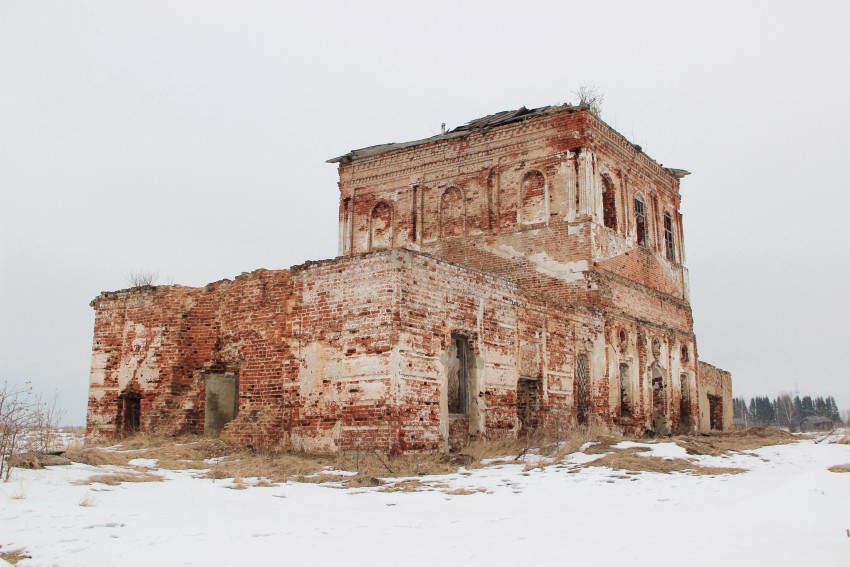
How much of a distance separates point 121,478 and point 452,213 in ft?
44.8

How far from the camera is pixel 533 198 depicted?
19922 mm

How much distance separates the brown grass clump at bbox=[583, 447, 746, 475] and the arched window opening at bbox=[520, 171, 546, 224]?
951 centimetres

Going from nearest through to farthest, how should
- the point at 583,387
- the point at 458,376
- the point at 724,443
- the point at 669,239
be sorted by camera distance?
the point at 458,376 → the point at 724,443 → the point at 583,387 → the point at 669,239

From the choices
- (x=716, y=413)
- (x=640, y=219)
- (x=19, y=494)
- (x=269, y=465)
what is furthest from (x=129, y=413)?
(x=716, y=413)

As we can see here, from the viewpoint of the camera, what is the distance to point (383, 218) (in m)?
22.6

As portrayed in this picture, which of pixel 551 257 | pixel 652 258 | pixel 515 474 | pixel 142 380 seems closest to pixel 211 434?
pixel 142 380

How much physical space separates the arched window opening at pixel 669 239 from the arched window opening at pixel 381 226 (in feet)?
27.5

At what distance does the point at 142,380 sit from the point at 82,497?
860 cm

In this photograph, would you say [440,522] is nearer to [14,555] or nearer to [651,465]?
[14,555]

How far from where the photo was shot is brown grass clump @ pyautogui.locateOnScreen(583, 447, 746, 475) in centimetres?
1031

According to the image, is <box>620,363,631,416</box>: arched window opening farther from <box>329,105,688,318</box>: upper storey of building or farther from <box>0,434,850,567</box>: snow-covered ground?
<box>0,434,850,567</box>: snow-covered ground

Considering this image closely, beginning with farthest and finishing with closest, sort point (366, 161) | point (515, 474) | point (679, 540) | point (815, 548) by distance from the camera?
point (366, 161) → point (515, 474) → point (679, 540) → point (815, 548)

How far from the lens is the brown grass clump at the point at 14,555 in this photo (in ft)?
16.9

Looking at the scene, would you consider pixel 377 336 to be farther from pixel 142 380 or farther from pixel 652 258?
pixel 652 258
